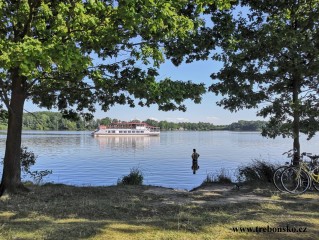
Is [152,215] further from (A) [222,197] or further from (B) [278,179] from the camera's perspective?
(B) [278,179]

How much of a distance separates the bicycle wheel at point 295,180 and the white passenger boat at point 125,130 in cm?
9016

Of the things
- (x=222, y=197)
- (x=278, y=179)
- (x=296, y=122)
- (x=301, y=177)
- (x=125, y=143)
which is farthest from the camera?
(x=125, y=143)

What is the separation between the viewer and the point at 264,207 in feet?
25.5

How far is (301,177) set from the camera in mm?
9766

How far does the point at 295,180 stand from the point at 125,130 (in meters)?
90.7

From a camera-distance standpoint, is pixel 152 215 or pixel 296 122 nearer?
pixel 152 215

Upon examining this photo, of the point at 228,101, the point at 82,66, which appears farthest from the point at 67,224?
the point at 228,101

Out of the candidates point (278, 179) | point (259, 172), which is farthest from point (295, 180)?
point (259, 172)

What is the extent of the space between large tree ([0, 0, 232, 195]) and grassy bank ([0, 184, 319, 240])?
238 cm

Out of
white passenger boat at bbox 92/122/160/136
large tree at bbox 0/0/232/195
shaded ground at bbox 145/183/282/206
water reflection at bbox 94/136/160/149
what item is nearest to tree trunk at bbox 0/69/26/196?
large tree at bbox 0/0/232/195

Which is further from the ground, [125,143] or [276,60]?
[276,60]

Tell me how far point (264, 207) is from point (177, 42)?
197 inches

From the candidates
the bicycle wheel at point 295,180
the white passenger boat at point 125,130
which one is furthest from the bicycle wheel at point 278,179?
the white passenger boat at point 125,130

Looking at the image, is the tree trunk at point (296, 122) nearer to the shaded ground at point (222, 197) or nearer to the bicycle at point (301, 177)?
the bicycle at point (301, 177)
